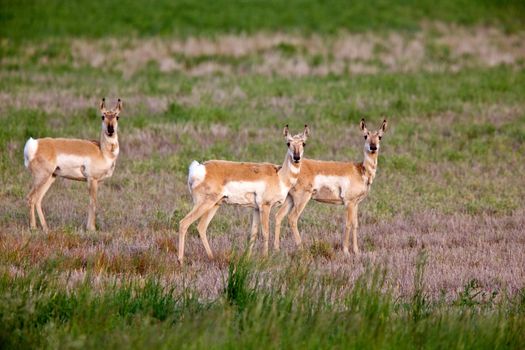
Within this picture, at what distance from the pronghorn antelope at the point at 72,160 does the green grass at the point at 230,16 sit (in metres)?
17.3

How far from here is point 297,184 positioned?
11.7m

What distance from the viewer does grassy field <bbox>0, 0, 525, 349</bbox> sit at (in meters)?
7.43

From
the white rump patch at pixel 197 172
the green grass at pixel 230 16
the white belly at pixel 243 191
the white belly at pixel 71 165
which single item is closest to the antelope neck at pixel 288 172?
the white belly at pixel 243 191

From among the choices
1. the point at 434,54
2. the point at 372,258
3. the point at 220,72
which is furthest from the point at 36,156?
the point at 434,54

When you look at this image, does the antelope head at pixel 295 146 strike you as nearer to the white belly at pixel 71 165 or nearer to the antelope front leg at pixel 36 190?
the white belly at pixel 71 165

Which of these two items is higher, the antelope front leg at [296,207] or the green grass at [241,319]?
the antelope front leg at [296,207]

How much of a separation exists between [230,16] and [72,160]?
73.1ft

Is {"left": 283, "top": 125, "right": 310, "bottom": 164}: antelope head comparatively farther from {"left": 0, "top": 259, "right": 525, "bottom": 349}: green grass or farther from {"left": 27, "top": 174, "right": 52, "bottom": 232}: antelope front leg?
{"left": 27, "top": 174, "right": 52, "bottom": 232}: antelope front leg

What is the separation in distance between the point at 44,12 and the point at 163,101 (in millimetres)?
14968

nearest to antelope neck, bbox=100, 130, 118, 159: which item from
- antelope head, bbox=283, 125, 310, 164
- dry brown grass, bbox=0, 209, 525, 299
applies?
dry brown grass, bbox=0, 209, 525, 299

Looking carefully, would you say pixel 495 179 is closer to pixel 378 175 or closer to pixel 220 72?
pixel 378 175

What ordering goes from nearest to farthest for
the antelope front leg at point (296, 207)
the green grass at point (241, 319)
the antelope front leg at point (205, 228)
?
the green grass at point (241, 319)
the antelope front leg at point (205, 228)
the antelope front leg at point (296, 207)

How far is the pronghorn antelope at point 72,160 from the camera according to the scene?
1238 centimetres

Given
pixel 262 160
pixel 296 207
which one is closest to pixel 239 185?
pixel 296 207
